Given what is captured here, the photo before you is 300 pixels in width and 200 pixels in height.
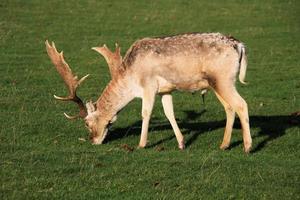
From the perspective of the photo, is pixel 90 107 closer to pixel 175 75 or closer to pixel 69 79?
pixel 69 79

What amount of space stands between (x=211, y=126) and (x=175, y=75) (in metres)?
2.34

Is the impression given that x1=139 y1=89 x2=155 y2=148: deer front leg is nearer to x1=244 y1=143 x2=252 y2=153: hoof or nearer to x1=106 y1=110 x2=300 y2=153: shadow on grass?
x1=106 y1=110 x2=300 y2=153: shadow on grass

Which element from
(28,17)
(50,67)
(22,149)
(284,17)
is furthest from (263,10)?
(22,149)

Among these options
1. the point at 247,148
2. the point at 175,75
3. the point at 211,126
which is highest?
the point at 175,75

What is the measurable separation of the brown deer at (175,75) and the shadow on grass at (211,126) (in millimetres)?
619

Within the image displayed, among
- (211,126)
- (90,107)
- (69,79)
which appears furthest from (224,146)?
(69,79)

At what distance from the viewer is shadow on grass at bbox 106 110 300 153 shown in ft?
45.0

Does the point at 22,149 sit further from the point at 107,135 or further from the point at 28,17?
the point at 28,17

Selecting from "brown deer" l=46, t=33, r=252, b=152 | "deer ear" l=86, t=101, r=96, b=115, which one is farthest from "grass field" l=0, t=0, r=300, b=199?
"deer ear" l=86, t=101, r=96, b=115

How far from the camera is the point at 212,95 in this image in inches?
706

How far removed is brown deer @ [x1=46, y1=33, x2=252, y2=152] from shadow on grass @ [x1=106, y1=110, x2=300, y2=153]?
0.62 m

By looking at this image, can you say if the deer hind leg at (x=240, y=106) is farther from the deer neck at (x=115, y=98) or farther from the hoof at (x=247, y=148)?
the deer neck at (x=115, y=98)

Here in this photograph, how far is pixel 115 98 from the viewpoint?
13047 millimetres

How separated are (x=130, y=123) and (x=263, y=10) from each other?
1836 centimetres
